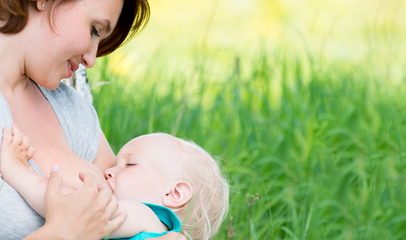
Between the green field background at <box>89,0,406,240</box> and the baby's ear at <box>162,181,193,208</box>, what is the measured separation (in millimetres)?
608

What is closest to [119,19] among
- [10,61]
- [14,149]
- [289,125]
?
[10,61]

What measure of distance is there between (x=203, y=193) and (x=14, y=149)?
0.78 metres

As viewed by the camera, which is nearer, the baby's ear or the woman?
the woman

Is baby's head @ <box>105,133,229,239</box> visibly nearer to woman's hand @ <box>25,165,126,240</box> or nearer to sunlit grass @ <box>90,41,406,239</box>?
woman's hand @ <box>25,165,126,240</box>

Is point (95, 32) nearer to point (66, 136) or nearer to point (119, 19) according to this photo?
point (119, 19)

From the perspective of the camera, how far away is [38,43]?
4.41 ft

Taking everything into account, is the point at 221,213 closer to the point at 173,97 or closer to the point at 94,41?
the point at 94,41

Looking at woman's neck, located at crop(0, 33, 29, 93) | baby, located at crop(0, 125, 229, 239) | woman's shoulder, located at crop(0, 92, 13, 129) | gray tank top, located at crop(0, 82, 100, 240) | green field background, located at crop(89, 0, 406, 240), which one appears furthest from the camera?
green field background, located at crop(89, 0, 406, 240)

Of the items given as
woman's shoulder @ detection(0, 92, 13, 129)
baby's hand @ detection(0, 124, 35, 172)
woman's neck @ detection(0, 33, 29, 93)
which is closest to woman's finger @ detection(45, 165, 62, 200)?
baby's hand @ detection(0, 124, 35, 172)

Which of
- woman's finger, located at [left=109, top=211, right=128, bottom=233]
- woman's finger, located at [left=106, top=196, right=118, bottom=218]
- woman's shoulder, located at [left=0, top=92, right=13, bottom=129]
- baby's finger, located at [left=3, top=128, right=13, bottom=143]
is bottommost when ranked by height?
woman's finger, located at [left=109, top=211, right=128, bottom=233]

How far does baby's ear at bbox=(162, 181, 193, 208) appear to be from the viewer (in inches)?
63.8

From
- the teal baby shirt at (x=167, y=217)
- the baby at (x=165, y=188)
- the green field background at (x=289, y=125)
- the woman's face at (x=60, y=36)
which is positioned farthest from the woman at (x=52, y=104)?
the green field background at (x=289, y=125)

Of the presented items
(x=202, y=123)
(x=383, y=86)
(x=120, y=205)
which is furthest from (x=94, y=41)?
(x=383, y=86)

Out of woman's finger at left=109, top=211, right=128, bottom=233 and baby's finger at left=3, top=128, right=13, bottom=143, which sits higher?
baby's finger at left=3, top=128, right=13, bottom=143
